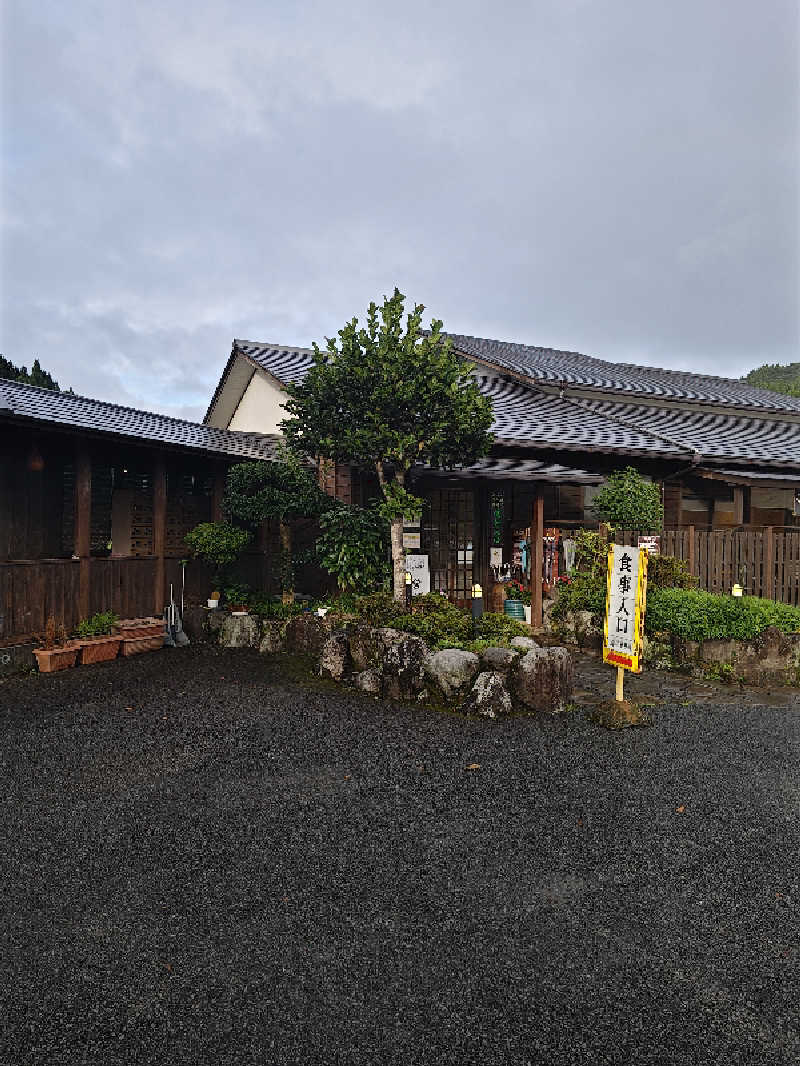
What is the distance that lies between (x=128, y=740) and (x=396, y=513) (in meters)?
4.54

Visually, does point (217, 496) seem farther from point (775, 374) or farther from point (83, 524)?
point (775, 374)

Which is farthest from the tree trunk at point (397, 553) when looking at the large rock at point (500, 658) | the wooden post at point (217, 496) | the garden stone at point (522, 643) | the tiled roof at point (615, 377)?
the tiled roof at point (615, 377)

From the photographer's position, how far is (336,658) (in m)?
7.98

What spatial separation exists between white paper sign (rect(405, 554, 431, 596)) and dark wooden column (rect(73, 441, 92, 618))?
5583mm

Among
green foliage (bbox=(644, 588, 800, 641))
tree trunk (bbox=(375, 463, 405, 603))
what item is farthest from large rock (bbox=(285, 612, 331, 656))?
green foliage (bbox=(644, 588, 800, 641))

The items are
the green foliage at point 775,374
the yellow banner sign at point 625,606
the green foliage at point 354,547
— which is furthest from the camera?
the green foliage at point 775,374

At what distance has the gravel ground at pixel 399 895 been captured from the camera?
→ 2.42 metres

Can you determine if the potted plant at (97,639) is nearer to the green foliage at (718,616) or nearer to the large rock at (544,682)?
the large rock at (544,682)

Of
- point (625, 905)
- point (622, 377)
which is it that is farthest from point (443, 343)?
point (622, 377)

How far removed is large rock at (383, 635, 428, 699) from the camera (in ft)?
23.4

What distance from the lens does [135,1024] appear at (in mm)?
2436

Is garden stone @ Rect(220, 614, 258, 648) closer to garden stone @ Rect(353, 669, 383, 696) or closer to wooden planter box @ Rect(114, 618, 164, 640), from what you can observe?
wooden planter box @ Rect(114, 618, 164, 640)

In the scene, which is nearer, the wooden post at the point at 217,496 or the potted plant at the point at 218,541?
the potted plant at the point at 218,541

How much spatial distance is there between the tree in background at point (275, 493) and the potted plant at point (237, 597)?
150 centimetres
